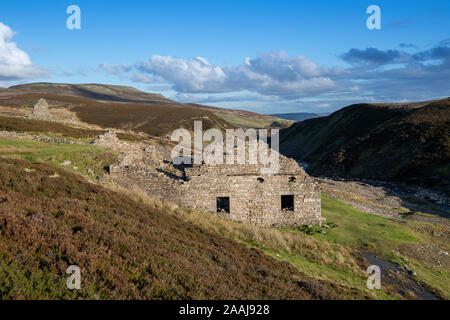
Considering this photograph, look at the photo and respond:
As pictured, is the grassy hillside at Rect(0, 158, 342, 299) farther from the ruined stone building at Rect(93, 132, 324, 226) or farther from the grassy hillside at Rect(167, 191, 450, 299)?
the ruined stone building at Rect(93, 132, 324, 226)

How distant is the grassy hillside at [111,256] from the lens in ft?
18.8

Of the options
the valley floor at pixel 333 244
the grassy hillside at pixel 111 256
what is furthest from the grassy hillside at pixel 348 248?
the grassy hillside at pixel 111 256

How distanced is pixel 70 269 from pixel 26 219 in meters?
2.47

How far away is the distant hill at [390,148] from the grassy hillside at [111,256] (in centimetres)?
4142

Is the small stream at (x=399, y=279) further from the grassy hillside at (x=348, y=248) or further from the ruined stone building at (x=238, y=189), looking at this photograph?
the ruined stone building at (x=238, y=189)

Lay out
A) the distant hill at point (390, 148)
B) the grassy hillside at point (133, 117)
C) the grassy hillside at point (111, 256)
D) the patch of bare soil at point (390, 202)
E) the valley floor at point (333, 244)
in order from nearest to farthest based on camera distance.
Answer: the grassy hillside at point (111, 256) < the valley floor at point (333, 244) < the patch of bare soil at point (390, 202) < the distant hill at point (390, 148) < the grassy hillside at point (133, 117)

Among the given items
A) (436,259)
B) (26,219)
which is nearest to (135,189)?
(26,219)

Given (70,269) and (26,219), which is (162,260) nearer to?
(70,269)

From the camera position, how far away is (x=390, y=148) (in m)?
57.2

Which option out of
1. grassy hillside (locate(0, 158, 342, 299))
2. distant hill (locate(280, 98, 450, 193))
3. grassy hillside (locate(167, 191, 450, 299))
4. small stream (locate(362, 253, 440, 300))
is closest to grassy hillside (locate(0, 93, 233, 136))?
distant hill (locate(280, 98, 450, 193))

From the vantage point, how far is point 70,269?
5.88 meters

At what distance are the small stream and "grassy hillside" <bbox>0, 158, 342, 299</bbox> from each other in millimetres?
5279

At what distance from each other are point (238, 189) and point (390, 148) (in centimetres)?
5003

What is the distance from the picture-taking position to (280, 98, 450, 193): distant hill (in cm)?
4625
